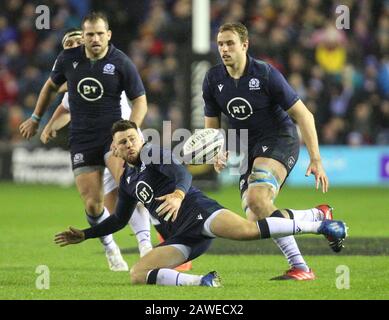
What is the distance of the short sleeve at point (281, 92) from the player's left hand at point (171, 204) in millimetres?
1368

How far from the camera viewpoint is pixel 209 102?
943 cm

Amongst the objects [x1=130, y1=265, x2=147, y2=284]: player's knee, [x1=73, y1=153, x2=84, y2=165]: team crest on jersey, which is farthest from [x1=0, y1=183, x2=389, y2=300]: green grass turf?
[x1=73, y1=153, x2=84, y2=165]: team crest on jersey

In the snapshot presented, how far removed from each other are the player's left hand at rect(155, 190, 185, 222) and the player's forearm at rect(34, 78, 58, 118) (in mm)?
2693

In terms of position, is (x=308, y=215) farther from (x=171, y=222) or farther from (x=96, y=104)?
(x=96, y=104)

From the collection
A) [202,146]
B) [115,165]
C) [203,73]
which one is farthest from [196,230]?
[203,73]

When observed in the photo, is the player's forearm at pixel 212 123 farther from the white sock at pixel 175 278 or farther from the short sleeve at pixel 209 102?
the white sock at pixel 175 278

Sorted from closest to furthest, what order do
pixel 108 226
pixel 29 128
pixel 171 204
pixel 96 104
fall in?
pixel 171 204
pixel 108 226
pixel 96 104
pixel 29 128

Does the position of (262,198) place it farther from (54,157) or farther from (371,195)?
(54,157)

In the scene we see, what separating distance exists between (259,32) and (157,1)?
253cm

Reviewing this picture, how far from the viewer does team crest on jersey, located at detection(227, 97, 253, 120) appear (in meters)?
9.16

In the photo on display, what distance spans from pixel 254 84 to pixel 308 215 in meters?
1.24

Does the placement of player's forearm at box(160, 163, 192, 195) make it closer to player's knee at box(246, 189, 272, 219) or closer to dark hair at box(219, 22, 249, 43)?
player's knee at box(246, 189, 272, 219)

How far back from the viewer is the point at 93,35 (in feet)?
32.2

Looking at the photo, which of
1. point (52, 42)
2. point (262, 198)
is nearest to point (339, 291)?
point (262, 198)
